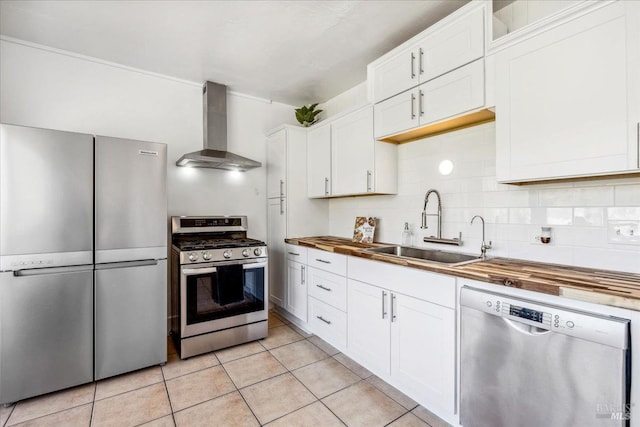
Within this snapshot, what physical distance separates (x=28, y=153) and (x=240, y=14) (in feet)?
5.52

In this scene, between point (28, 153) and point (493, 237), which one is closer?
point (28, 153)

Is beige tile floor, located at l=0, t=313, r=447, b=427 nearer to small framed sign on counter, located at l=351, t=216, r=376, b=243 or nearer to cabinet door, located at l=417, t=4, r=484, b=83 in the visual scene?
small framed sign on counter, located at l=351, t=216, r=376, b=243

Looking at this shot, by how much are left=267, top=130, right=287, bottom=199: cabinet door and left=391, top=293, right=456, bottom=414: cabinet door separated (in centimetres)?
193

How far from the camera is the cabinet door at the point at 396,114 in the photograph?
7.15 ft

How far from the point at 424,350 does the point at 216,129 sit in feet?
9.42

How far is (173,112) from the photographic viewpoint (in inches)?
123

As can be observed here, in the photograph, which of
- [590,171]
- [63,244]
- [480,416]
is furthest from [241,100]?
[480,416]

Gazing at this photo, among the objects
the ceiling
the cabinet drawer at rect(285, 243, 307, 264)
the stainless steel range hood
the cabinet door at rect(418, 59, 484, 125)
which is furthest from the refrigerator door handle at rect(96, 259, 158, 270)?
the cabinet door at rect(418, 59, 484, 125)

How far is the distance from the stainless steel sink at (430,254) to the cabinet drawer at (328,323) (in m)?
0.65

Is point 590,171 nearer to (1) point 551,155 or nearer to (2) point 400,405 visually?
Answer: (1) point 551,155

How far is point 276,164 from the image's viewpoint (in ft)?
11.4

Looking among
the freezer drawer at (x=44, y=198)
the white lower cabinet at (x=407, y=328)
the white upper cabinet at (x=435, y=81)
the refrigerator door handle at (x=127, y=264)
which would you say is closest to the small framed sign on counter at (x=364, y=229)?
the white lower cabinet at (x=407, y=328)

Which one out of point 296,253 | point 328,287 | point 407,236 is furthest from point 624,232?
point 296,253

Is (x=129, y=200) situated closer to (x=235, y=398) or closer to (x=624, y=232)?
(x=235, y=398)
